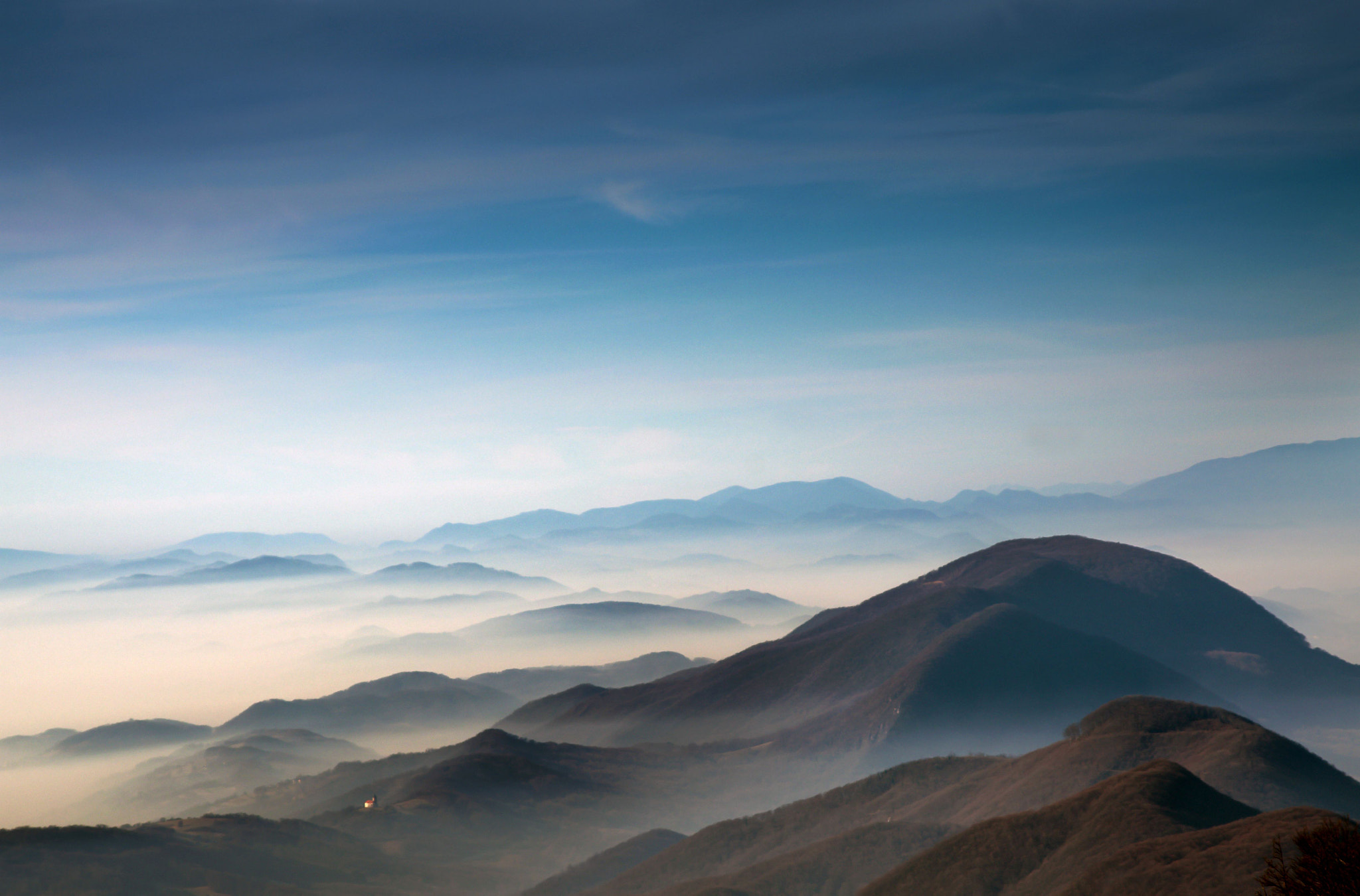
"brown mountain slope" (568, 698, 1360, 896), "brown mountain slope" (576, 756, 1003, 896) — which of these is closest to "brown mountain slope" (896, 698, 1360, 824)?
"brown mountain slope" (568, 698, 1360, 896)

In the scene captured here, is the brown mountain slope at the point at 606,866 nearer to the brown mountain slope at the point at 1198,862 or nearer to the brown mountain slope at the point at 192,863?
the brown mountain slope at the point at 192,863

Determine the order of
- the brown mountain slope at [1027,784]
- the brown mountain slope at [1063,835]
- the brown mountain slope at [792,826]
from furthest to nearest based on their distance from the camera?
the brown mountain slope at [792,826]
the brown mountain slope at [1027,784]
the brown mountain slope at [1063,835]

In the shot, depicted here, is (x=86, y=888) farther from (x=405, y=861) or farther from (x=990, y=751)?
(x=990, y=751)

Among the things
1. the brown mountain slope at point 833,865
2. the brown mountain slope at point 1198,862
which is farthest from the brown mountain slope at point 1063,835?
the brown mountain slope at point 833,865

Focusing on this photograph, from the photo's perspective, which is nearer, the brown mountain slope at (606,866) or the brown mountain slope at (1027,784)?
the brown mountain slope at (1027,784)

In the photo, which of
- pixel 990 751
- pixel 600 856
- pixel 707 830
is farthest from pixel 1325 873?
pixel 990 751

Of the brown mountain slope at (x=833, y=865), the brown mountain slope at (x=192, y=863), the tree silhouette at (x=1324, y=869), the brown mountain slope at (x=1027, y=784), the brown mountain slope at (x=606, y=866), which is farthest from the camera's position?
the brown mountain slope at (x=192, y=863)
